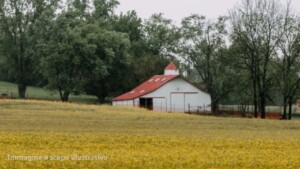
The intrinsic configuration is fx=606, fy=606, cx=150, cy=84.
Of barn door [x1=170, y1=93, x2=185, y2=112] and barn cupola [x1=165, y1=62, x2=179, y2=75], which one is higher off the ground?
barn cupola [x1=165, y1=62, x2=179, y2=75]

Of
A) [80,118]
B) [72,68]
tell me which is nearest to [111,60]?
[72,68]

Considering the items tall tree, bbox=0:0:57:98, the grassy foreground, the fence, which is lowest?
the grassy foreground

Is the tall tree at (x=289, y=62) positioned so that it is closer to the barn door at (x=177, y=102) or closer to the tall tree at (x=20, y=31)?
the barn door at (x=177, y=102)

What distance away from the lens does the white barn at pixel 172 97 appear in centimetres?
8694

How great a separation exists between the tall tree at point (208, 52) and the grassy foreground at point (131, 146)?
4490 cm

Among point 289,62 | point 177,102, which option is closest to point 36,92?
point 177,102

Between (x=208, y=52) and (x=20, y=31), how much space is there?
3202 cm

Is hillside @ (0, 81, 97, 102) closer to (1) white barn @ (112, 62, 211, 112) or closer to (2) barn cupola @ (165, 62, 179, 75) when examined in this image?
(2) barn cupola @ (165, 62, 179, 75)

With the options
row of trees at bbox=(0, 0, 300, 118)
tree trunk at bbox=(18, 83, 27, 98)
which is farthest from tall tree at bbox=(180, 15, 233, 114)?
tree trunk at bbox=(18, 83, 27, 98)

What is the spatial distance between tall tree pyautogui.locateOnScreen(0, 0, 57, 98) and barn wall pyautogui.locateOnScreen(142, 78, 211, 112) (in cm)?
2512

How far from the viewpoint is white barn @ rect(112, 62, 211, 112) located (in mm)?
86938

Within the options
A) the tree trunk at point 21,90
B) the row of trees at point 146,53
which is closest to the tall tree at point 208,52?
the row of trees at point 146,53

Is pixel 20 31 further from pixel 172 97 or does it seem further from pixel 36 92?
pixel 172 97

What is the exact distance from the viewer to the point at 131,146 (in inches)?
1148
